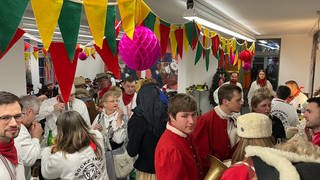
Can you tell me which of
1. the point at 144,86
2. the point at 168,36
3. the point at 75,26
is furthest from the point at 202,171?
the point at 168,36

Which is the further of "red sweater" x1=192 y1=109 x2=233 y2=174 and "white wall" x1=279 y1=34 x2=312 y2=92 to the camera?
"white wall" x1=279 y1=34 x2=312 y2=92

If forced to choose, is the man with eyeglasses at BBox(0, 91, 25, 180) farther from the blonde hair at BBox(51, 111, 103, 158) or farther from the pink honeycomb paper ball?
the pink honeycomb paper ball

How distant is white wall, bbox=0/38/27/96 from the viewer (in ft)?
10.6

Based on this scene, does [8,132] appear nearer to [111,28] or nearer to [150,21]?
[111,28]

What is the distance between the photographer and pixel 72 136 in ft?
7.00

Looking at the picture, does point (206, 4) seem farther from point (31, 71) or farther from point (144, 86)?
point (31, 71)

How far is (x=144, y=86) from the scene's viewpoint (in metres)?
2.61

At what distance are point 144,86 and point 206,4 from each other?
129 inches

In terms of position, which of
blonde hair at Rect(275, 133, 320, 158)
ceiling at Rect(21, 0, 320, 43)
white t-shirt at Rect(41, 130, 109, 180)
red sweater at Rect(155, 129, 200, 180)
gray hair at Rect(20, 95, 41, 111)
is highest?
ceiling at Rect(21, 0, 320, 43)

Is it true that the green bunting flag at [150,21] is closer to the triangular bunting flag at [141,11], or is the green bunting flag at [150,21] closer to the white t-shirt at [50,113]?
the triangular bunting flag at [141,11]

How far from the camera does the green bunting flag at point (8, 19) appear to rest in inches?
58.9

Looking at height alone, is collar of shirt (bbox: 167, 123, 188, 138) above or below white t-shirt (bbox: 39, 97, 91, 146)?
above

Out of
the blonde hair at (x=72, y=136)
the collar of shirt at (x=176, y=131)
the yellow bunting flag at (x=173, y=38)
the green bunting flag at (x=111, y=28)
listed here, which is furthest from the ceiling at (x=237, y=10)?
the collar of shirt at (x=176, y=131)

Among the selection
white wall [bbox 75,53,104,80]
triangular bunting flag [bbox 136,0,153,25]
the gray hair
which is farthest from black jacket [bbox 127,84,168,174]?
white wall [bbox 75,53,104,80]
